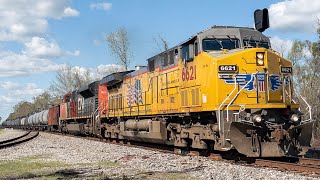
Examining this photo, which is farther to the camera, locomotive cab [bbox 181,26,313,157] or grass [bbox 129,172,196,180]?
locomotive cab [bbox 181,26,313,157]

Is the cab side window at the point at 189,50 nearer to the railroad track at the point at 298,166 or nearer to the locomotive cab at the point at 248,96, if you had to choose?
the locomotive cab at the point at 248,96

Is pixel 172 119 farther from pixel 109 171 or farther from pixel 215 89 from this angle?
pixel 109 171

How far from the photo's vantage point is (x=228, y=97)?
1045 centimetres

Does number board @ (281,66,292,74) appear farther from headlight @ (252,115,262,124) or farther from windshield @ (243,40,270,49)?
headlight @ (252,115,262,124)

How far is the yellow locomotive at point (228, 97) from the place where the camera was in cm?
1002

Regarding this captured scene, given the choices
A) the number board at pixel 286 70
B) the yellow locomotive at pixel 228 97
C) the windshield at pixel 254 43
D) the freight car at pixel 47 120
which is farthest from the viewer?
the freight car at pixel 47 120

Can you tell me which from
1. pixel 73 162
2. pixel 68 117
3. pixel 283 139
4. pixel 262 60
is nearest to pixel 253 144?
pixel 283 139

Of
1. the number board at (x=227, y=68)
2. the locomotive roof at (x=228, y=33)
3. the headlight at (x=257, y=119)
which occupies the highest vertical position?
the locomotive roof at (x=228, y=33)

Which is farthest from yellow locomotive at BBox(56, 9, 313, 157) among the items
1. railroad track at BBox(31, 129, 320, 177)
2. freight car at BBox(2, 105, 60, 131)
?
freight car at BBox(2, 105, 60, 131)

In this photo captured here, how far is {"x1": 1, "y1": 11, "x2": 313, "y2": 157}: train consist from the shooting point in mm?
10031

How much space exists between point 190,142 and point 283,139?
380 cm

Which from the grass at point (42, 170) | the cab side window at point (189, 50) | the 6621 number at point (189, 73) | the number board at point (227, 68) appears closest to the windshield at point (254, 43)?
the number board at point (227, 68)

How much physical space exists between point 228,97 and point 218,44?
2.00 meters

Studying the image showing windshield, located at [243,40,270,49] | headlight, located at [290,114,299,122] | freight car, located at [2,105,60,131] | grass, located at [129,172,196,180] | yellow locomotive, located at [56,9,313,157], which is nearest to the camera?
grass, located at [129,172,196,180]
